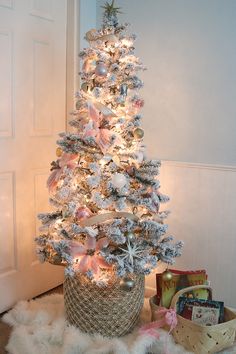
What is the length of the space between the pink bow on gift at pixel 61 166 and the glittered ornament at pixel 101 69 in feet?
1.30

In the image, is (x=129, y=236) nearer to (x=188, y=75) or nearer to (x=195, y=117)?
(x=195, y=117)

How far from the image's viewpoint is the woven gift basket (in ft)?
5.43

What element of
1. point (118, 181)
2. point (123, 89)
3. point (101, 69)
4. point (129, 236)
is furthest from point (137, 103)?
point (129, 236)

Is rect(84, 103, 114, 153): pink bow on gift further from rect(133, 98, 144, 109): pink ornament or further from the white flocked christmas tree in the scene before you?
rect(133, 98, 144, 109): pink ornament

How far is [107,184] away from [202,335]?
31.3 inches

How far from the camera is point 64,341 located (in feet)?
5.62

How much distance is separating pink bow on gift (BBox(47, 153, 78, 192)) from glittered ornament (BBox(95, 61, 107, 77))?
0.40m

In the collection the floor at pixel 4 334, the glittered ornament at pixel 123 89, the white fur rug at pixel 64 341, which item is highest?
the glittered ornament at pixel 123 89

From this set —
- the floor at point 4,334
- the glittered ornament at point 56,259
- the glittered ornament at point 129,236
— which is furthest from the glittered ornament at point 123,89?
the floor at point 4,334

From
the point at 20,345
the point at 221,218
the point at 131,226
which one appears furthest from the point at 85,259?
the point at 221,218

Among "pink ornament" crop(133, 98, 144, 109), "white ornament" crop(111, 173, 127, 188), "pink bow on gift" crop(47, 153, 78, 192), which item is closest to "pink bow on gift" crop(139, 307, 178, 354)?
"white ornament" crop(111, 173, 127, 188)

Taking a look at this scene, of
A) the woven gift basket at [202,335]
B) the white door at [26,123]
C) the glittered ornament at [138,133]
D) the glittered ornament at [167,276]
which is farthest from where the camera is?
the white door at [26,123]

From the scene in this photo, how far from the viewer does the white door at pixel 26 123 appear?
2.03m

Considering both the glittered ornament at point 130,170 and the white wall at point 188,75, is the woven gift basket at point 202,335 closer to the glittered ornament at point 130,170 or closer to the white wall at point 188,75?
the glittered ornament at point 130,170
